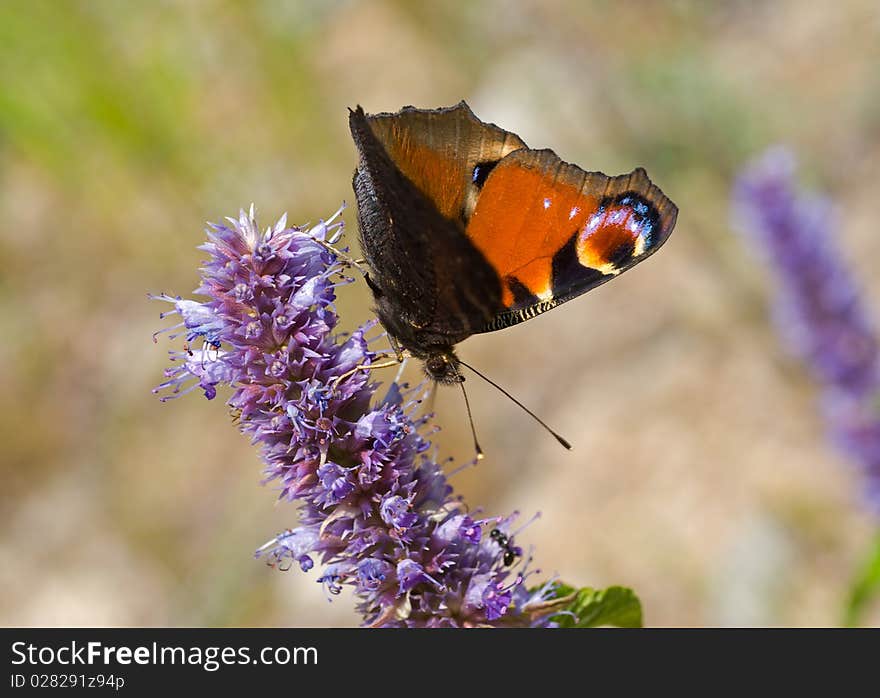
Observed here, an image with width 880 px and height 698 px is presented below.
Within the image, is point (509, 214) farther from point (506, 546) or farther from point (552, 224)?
point (506, 546)

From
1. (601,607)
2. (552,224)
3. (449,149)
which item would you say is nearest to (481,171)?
(449,149)

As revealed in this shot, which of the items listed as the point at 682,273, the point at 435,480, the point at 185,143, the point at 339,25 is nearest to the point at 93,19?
the point at 185,143

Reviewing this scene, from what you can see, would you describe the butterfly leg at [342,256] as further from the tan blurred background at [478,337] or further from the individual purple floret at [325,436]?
the tan blurred background at [478,337]

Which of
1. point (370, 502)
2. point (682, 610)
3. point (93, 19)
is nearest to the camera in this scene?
point (370, 502)

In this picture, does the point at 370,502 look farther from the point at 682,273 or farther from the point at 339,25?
the point at 339,25

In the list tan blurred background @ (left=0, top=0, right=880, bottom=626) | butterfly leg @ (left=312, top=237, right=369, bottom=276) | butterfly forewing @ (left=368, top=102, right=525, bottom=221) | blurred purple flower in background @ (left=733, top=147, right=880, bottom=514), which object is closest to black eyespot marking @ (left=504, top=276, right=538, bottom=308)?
butterfly forewing @ (left=368, top=102, right=525, bottom=221)

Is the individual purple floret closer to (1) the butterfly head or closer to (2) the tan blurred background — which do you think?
(1) the butterfly head

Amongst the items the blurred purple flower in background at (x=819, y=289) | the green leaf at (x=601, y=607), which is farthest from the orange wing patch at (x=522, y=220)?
the blurred purple flower in background at (x=819, y=289)
